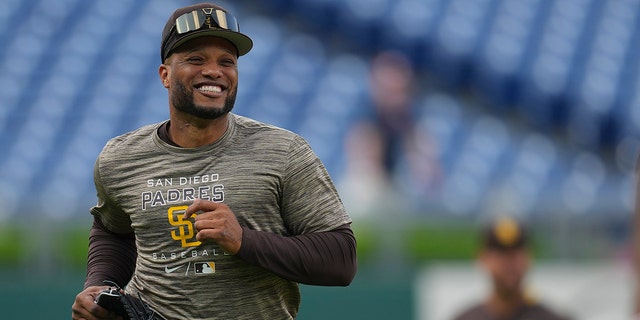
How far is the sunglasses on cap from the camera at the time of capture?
321 centimetres

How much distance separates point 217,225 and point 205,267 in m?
0.24

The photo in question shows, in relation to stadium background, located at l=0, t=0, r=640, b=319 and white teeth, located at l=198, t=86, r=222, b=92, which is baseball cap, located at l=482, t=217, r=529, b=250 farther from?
white teeth, located at l=198, t=86, r=222, b=92

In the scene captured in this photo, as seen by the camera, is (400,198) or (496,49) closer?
(400,198)

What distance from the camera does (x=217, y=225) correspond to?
303cm

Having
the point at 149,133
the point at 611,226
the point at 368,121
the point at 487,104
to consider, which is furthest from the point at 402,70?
the point at 149,133

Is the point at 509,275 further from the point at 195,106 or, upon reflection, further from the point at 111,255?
the point at 195,106

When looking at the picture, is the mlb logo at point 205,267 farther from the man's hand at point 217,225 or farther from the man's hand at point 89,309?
the man's hand at point 89,309

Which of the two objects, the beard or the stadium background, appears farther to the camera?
the stadium background

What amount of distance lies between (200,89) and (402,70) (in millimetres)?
7467

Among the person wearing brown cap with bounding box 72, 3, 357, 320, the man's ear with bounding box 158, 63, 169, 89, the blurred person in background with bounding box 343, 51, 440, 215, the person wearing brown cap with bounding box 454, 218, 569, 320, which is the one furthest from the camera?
the blurred person in background with bounding box 343, 51, 440, 215

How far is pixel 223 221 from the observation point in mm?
3045

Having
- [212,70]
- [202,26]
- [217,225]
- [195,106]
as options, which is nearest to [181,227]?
[217,225]

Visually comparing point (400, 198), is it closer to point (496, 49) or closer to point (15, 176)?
point (15, 176)

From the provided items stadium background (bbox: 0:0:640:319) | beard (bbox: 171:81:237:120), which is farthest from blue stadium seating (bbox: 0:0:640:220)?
beard (bbox: 171:81:237:120)
